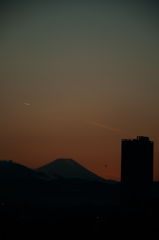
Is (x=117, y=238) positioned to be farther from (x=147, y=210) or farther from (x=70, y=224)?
(x=70, y=224)

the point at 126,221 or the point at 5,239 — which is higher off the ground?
the point at 126,221

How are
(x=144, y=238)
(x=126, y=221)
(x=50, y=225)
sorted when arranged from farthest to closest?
(x=50, y=225) → (x=126, y=221) → (x=144, y=238)

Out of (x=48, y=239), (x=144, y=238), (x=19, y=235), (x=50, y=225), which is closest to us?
(x=144, y=238)

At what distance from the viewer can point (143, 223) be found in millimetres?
112562

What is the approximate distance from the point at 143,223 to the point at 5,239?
4468cm

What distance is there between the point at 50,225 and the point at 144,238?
1869 inches

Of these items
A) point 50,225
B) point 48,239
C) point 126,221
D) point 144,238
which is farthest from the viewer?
point 50,225

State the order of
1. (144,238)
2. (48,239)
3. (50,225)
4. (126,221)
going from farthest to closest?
1. (50,225)
2. (48,239)
3. (126,221)
4. (144,238)

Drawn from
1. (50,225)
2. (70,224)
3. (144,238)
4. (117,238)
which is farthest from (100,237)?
(50,225)

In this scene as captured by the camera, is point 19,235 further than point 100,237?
Yes

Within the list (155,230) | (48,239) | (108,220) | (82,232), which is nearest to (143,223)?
(155,230)

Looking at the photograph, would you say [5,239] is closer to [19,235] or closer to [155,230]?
[19,235]

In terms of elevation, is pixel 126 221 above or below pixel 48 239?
above

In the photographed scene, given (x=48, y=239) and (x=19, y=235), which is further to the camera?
(x=19, y=235)
